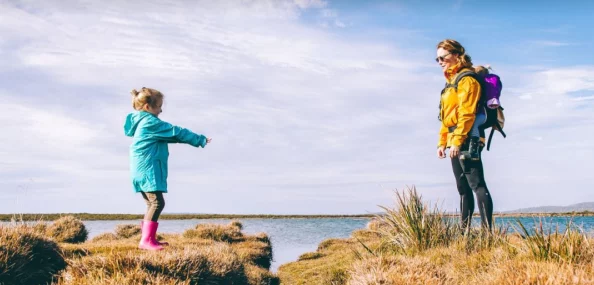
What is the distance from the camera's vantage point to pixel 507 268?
419cm

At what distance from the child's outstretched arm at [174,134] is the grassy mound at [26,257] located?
2.31 meters

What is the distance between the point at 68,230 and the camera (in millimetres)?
15617

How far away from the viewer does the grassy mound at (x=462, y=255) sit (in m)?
4.07

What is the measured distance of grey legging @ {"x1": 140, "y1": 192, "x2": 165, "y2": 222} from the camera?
7.14 m

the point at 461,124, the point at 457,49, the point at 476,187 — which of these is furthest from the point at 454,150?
the point at 457,49

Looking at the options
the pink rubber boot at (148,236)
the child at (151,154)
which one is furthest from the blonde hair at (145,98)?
the pink rubber boot at (148,236)

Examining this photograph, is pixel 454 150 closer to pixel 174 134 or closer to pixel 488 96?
pixel 488 96

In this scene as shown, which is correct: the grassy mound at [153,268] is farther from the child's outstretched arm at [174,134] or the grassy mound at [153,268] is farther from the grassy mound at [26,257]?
the child's outstretched arm at [174,134]

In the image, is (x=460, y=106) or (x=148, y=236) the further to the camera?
(x=148, y=236)

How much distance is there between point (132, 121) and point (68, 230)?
10119mm

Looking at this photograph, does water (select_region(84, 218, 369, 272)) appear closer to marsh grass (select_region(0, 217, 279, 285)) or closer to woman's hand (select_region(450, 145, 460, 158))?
marsh grass (select_region(0, 217, 279, 285))

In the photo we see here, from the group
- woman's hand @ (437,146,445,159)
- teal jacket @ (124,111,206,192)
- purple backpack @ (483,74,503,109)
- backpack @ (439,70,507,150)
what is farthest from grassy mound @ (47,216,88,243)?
purple backpack @ (483,74,503,109)

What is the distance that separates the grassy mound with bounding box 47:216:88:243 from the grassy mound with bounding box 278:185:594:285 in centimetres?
1149

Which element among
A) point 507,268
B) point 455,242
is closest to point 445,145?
point 455,242
